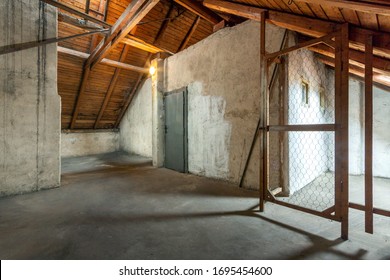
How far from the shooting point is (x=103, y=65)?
6953 mm

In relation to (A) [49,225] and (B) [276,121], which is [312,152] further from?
(A) [49,225]

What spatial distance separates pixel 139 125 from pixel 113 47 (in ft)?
12.0

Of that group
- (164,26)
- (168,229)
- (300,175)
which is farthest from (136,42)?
(300,175)

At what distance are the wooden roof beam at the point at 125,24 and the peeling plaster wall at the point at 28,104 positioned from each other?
48.8 inches

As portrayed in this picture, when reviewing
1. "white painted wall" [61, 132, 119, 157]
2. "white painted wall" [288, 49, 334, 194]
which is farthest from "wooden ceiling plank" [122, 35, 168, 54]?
"white painted wall" [61, 132, 119, 157]

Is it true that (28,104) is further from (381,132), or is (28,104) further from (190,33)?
(381,132)

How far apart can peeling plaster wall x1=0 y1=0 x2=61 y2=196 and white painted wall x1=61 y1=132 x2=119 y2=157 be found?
5.14m

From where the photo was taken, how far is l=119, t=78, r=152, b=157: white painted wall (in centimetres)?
802

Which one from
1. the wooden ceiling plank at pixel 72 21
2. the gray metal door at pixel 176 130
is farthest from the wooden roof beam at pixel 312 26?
the wooden ceiling plank at pixel 72 21

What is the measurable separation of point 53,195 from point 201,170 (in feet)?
9.55

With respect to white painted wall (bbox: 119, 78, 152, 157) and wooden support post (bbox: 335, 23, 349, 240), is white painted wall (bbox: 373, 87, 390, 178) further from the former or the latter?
white painted wall (bbox: 119, 78, 152, 157)

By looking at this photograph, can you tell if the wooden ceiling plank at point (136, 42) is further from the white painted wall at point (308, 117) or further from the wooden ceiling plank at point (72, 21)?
the white painted wall at point (308, 117)

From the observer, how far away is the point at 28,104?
11.8 feet

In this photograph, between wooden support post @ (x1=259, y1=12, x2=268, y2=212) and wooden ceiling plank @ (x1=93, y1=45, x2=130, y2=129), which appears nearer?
wooden support post @ (x1=259, y1=12, x2=268, y2=212)
